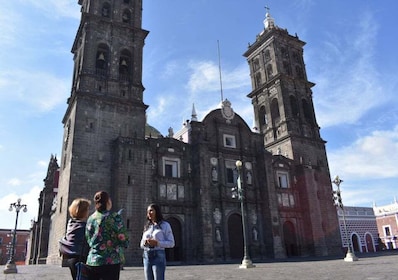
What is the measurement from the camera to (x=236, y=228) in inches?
1211

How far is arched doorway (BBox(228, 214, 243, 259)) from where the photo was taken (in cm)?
2967

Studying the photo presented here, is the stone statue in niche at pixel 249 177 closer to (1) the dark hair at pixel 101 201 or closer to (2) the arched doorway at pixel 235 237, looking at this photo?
(2) the arched doorway at pixel 235 237

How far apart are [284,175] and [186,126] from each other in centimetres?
1174

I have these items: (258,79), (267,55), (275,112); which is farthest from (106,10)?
(275,112)

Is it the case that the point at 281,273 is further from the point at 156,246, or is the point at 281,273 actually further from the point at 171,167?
the point at 171,167

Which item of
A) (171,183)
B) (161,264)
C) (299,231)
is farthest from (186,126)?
(161,264)

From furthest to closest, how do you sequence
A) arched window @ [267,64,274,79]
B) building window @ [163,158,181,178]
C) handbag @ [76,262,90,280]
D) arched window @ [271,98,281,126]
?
arched window @ [267,64,274,79], arched window @ [271,98,281,126], building window @ [163,158,181,178], handbag @ [76,262,90,280]

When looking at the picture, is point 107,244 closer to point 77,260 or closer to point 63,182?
point 77,260

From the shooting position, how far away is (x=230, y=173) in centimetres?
3247

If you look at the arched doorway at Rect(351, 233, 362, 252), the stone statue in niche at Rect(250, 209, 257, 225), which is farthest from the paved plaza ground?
the arched doorway at Rect(351, 233, 362, 252)

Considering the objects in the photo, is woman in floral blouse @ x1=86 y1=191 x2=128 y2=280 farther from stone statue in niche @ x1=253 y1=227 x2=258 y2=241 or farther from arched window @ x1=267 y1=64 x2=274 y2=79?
arched window @ x1=267 y1=64 x2=274 y2=79

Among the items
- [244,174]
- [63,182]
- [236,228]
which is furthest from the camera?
[244,174]

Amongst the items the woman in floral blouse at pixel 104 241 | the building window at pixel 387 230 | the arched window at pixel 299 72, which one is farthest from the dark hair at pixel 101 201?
the building window at pixel 387 230

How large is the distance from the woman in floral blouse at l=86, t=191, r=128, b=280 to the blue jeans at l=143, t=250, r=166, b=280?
1.01 meters
